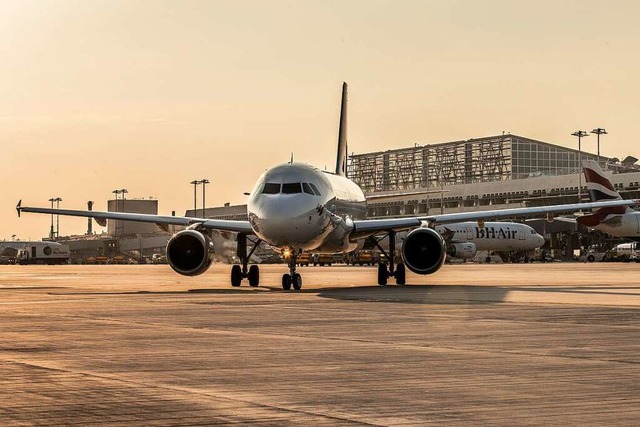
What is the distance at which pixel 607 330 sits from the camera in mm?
17328

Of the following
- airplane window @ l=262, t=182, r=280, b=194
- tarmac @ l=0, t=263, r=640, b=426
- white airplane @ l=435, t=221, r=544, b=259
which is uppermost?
white airplane @ l=435, t=221, r=544, b=259

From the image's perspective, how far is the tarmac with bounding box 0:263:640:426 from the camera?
9109mm

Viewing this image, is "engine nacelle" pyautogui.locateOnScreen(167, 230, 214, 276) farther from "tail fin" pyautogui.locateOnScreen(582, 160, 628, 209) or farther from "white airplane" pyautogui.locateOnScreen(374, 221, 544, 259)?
"white airplane" pyautogui.locateOnScreen(374, 221, 544, 259)

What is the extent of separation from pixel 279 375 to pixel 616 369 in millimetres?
3595

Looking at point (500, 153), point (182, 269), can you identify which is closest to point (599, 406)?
point (182, 269)

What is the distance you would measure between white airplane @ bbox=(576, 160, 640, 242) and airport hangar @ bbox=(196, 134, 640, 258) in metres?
36.1

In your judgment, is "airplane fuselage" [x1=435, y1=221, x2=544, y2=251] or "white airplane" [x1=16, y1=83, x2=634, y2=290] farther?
"airplane fuselage" [x1=435, y1=221, x2=544, y2=251]

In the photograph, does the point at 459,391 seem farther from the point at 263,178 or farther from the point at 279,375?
the point at 263,178

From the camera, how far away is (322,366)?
491 inches

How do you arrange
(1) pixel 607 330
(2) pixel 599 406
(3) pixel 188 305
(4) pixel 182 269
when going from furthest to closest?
(4) pixel 182 269
(3) pixel 188 305
(1) pixel 607 330
(2) pixel 599 406

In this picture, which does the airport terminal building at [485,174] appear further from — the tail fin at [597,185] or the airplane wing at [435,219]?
the airplane wing at [435,219]

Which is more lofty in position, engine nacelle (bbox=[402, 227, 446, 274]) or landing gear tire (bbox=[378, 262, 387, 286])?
engine nacelle (bbox=[402, 227, 446, 274])

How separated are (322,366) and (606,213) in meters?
91.0

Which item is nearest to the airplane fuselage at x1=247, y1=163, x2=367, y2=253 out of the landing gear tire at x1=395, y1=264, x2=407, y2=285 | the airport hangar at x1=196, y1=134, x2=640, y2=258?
the landing gear tire at x1=395, y1=264, x2=407, y2=285
